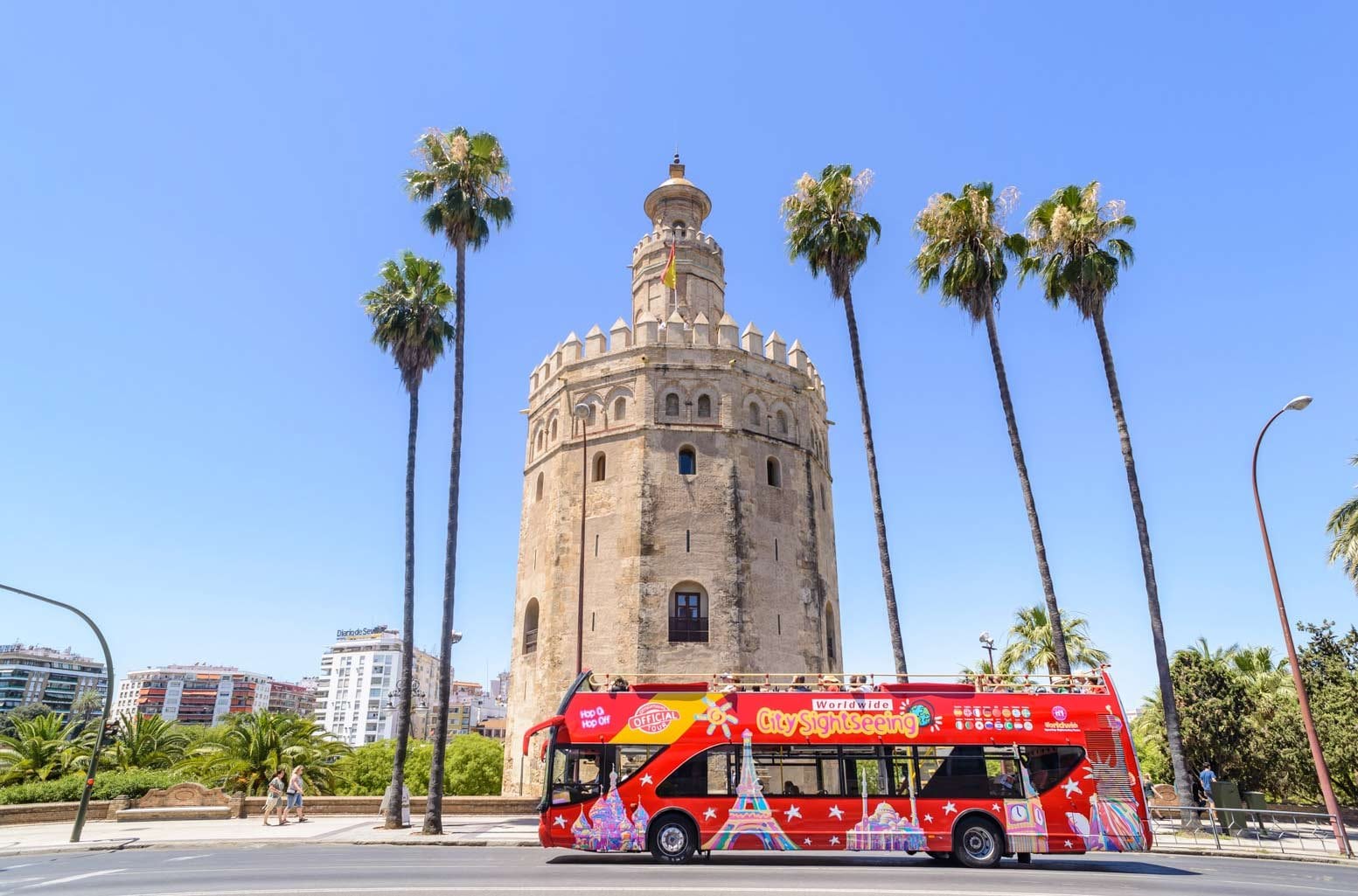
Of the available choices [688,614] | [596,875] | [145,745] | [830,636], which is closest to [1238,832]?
[830,636]

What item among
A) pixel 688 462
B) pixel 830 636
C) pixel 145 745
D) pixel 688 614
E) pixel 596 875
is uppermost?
pixel 688 462

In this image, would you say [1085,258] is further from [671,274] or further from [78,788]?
[78,788]

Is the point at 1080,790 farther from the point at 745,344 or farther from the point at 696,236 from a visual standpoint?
the point at 696,236

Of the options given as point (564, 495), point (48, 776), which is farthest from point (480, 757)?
point (564, 495)

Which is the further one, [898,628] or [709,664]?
[709,664]

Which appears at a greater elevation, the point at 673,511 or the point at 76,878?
the point at 673,511

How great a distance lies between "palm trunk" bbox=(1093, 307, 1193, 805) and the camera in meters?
19.2

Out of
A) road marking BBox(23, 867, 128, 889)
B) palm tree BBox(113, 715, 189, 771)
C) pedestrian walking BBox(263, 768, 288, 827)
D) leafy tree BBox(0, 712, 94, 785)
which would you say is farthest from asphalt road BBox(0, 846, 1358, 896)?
palm tree BBox(113, 715, 189, 771)

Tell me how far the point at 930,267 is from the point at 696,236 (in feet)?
39.3

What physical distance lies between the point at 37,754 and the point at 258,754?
8609 mm

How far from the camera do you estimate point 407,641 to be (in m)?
22.1

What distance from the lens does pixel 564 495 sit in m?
28.6

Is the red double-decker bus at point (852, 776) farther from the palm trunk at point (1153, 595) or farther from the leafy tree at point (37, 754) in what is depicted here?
the leafy tree at point (37, 754)

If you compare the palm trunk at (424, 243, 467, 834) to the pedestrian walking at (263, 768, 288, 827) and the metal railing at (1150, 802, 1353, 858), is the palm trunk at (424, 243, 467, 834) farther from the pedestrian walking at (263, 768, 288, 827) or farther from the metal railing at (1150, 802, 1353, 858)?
the metal railing at (1150, 802, 1353, 858)
